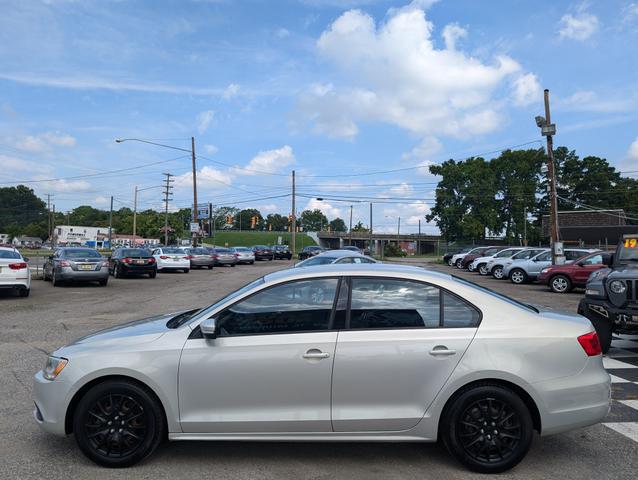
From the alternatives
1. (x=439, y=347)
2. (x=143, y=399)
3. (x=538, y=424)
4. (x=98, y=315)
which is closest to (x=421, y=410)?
(x=439, y=347)

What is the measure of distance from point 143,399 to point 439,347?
7.39ft

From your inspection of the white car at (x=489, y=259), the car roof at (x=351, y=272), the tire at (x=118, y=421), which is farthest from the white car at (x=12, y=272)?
the white car at (x=489, y=259)

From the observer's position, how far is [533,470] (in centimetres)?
409

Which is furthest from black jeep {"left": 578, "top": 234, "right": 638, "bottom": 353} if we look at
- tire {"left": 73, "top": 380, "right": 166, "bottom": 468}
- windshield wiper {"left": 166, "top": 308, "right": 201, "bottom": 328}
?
tire {"left": 73, "top": 380, "right": 166, "bottom": 468}

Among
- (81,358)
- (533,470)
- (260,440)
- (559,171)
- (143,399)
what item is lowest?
(533,470)

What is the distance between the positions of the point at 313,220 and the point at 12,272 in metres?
179

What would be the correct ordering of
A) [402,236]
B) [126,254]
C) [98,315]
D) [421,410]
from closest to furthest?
[421,410], [98,315], [126,254], [402,236]

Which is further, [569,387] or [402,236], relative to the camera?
[402,236]

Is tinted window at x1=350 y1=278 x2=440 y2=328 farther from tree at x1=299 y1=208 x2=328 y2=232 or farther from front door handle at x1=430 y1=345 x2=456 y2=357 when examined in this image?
tree at x1=299 y1=208 x2=328 y2=232

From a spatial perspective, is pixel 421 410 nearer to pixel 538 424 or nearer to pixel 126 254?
pixel 538 424

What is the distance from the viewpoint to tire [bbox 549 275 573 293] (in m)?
19.9

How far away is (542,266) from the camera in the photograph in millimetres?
24875

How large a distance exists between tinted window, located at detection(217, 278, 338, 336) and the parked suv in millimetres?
22515

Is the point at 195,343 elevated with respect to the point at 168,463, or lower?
elevated
